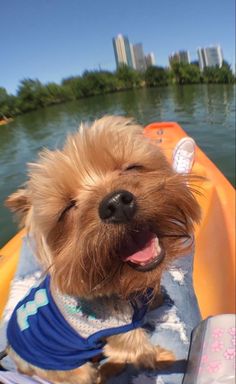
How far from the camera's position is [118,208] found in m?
1.48

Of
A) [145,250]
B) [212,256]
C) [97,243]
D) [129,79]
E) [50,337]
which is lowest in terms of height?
[129,79]

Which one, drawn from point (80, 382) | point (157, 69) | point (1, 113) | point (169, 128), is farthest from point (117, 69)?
point (80, 382)

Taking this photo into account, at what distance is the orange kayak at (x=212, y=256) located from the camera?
2807 mm

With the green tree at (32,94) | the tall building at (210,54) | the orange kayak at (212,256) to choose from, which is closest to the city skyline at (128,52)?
the tall building at (210,54)

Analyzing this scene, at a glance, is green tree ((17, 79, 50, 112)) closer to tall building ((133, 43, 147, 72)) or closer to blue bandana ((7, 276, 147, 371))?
blue bandana ((7, 276, 147, 371))

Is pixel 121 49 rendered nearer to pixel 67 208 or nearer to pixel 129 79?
pixel 129 79

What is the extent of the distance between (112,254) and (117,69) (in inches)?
3414

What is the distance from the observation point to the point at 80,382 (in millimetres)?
2057

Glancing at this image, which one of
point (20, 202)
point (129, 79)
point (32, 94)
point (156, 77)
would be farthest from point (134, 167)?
point (129, 79)

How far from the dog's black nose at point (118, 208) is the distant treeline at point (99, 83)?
151 feet

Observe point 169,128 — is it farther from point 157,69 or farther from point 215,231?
point 157,69

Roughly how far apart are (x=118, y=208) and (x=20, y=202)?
2.11ft

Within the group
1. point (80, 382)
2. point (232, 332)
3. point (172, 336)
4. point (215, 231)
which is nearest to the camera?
point (232, 332)

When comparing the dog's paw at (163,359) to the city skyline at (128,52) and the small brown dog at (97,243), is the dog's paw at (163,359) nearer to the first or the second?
the small brown dog at (97,243)
